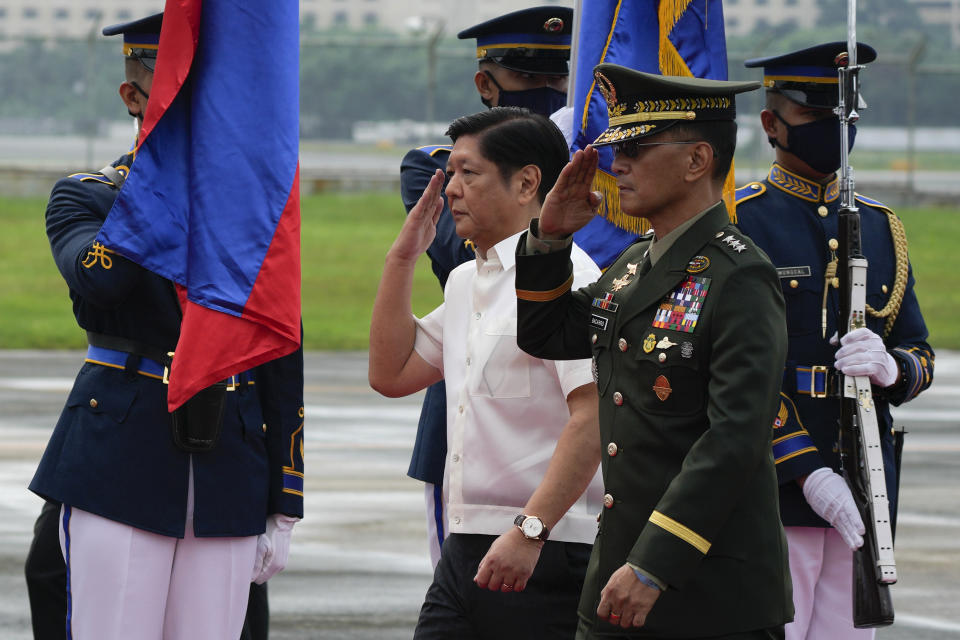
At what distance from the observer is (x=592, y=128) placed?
4.86m

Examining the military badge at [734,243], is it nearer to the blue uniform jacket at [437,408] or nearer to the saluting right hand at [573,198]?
the saluting right hand at [573,198]

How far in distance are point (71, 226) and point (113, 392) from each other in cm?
46

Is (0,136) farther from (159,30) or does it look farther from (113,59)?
(159,30)

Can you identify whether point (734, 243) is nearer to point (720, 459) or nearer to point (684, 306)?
point (684, 306)

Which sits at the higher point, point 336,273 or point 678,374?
point 678,374

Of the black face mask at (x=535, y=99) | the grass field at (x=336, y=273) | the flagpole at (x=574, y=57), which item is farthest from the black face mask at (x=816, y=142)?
the grass field at (x=336, y=273)

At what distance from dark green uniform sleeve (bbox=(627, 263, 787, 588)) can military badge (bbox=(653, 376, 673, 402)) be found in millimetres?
109

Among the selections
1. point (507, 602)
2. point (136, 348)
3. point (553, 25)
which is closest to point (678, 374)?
point (507, 602)

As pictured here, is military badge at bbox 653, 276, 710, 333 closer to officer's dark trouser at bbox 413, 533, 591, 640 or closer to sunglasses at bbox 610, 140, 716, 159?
sunglasses at bbox 610, 140, 716, 159

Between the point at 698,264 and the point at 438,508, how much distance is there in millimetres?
1717

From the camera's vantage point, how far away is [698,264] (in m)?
3.34

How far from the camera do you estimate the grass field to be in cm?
1700

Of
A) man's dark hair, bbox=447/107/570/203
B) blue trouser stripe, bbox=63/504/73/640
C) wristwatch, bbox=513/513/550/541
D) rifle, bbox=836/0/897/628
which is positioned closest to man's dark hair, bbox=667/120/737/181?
man's dark hair, bbox=447/107/570/203

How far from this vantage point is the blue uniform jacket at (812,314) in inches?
181
